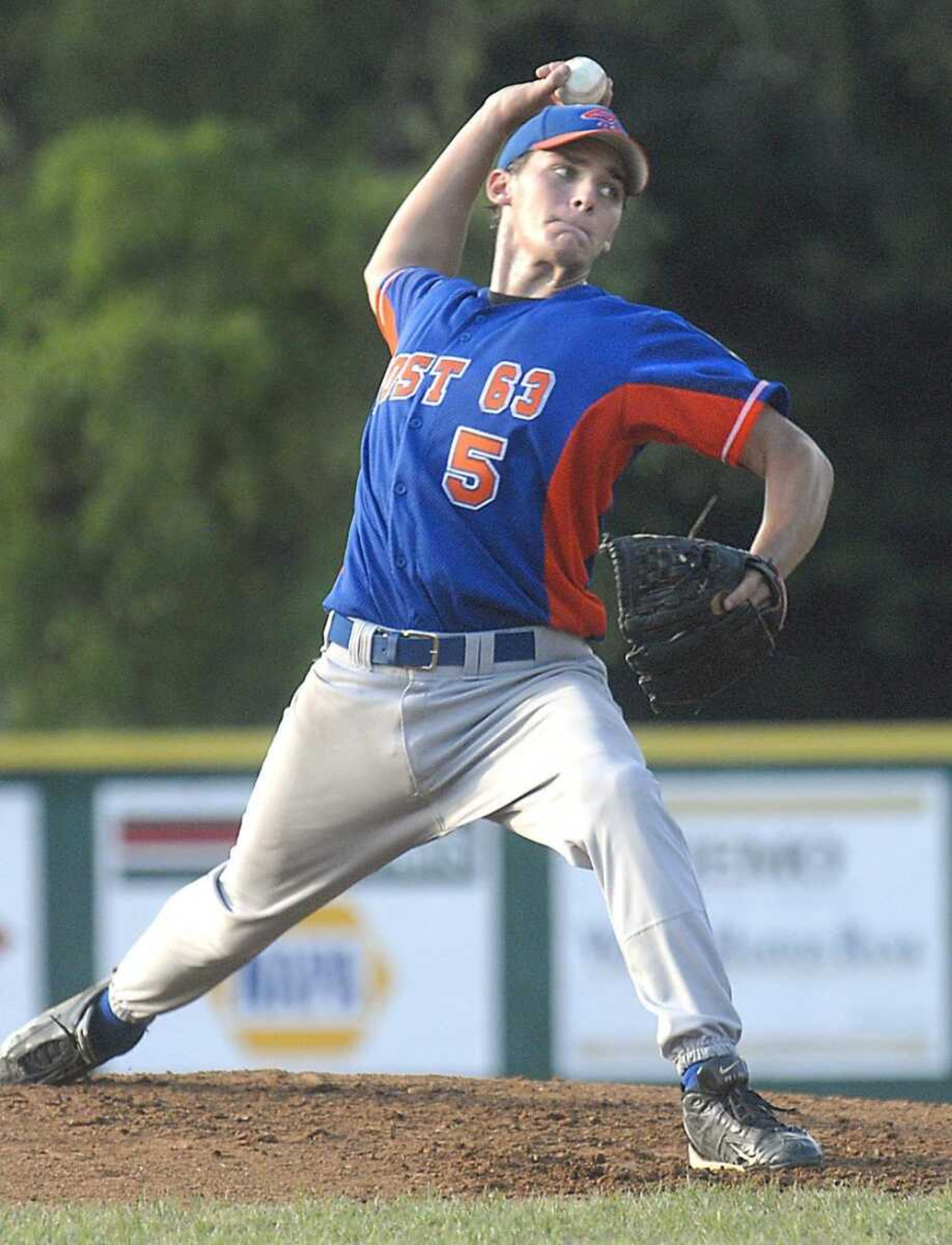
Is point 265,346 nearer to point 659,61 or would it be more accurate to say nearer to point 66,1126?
point 659,61

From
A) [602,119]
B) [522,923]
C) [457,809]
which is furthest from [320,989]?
[602,119]

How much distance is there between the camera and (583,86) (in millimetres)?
4297

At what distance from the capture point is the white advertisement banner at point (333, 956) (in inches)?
334

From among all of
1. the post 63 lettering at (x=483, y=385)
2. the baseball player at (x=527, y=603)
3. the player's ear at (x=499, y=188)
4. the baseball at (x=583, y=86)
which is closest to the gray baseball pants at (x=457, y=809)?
the baseball player at (x=527, y=603)

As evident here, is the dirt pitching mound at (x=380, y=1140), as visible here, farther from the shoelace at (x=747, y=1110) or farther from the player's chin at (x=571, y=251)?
the player's chin at (x=571, y=251)

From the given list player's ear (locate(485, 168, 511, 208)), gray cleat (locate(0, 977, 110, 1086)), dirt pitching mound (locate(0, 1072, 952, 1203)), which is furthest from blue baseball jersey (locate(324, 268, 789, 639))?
gray cleat (locate(0, 977, 110, 1086))

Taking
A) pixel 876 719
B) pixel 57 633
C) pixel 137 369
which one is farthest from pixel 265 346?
pixel 876 719

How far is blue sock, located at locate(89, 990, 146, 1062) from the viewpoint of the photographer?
15.1 ft

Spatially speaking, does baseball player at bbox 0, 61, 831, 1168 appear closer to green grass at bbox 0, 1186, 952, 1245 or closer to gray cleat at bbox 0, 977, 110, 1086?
green grass at bbox 0, 1186, 952, 1245

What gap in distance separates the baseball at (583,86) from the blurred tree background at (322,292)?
6984 mm

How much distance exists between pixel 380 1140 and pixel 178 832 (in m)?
4.33

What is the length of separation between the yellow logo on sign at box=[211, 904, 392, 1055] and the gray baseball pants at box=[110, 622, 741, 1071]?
399 centimetres

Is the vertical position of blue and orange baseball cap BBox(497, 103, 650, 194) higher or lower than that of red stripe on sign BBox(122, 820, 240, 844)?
higher

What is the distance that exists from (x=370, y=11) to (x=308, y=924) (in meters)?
7.22
